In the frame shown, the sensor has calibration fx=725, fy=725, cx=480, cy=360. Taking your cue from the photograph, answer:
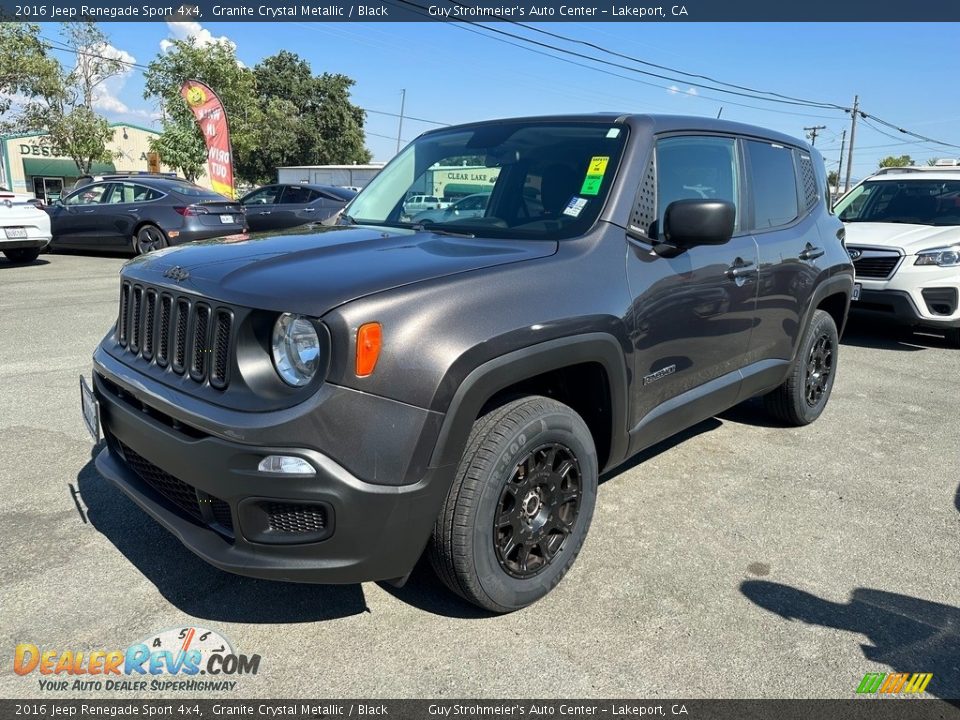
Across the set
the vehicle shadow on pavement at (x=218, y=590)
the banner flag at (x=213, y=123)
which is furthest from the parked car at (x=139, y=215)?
the vehicle shadow on pavement at (x=218, y=590)

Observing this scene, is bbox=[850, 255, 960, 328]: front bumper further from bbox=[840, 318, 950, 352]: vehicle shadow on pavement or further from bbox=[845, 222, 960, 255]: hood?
bbox=[840, 318, 950, 352]: vehicle shadow on pavement

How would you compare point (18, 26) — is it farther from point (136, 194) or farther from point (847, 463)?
point (847, 463)

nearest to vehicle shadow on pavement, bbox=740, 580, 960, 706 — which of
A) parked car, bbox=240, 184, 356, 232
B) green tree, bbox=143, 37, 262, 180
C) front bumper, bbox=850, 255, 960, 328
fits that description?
front bumper, bbox=850, 255, 960, 328

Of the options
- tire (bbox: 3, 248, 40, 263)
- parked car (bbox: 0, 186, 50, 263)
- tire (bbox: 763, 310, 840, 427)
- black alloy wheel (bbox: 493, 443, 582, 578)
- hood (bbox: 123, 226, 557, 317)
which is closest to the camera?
hood (bbox: 123, 226, 557, 317)

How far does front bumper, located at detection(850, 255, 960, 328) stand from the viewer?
711cm

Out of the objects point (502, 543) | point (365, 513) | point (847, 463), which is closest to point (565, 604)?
point (502, 543)

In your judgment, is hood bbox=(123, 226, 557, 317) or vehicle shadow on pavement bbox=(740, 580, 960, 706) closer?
hood bbox=(123, 226, 557, 317)

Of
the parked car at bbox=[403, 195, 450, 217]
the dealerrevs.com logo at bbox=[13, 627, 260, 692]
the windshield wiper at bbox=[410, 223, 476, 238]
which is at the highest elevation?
the parked car at bbox=[403, 195, 450, 217]

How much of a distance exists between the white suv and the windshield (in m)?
5.40

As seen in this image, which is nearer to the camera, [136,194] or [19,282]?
[19,282]

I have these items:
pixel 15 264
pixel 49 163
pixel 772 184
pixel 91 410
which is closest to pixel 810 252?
pixel 772 184

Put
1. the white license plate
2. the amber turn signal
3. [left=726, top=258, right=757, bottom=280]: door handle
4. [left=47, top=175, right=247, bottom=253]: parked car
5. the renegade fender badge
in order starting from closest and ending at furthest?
the amber turn signal < the white license plate < the renegade fender badge < [left=726, top=258, right=757, bottom=280]: door handle < [left=47, top=175, right=247, bottom=253]: parked car

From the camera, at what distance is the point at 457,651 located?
2.52m

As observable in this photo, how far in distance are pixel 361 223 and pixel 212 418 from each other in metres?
1.70
